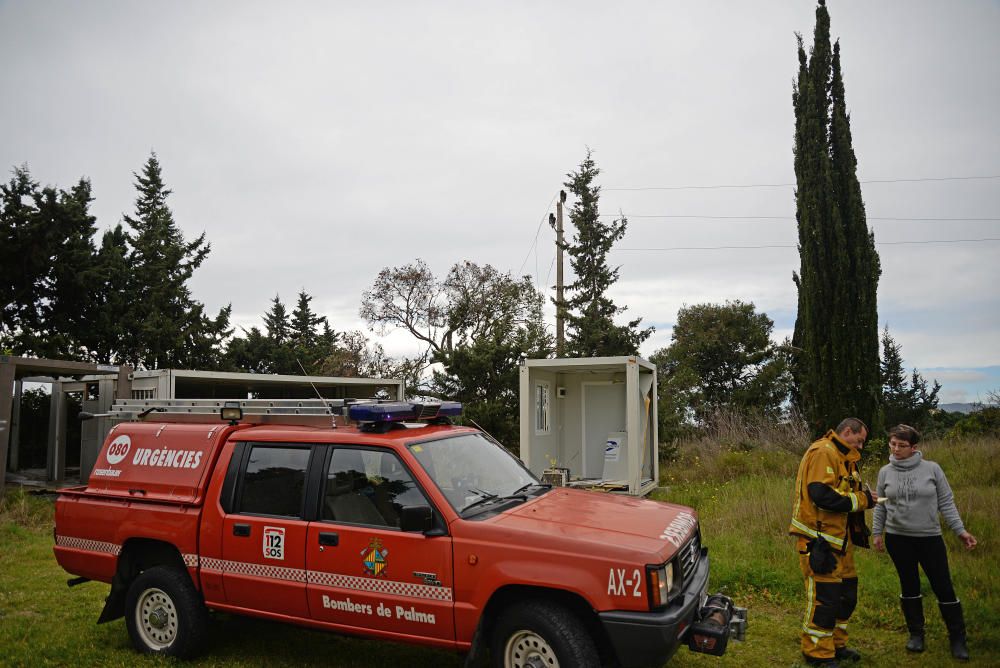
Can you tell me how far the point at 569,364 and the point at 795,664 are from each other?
749cm

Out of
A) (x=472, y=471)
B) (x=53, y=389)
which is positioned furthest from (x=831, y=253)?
(x=53, y=389)

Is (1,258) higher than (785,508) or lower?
higher

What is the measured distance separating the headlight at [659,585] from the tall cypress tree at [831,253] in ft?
43.9

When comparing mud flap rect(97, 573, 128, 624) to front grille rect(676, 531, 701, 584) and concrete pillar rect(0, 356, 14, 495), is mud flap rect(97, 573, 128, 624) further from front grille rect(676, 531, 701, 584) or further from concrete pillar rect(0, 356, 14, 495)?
concrete pillar rect(0, 356, 14, 495)

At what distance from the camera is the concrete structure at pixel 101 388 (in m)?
12.7

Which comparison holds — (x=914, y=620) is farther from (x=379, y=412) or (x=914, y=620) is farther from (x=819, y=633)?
(x=379, y=412)

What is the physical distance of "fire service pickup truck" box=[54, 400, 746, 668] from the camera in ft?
13.8

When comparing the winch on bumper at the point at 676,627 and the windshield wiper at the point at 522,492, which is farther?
the windshield wiper at the point at 522,492

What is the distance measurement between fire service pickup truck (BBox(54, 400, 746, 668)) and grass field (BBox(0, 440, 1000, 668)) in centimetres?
60

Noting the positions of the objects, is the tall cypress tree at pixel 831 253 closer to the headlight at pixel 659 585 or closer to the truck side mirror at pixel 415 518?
the headlight at pixel 659 585

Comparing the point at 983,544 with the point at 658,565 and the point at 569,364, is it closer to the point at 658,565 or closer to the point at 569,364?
the point at 658,565

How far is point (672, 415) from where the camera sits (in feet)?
58.3

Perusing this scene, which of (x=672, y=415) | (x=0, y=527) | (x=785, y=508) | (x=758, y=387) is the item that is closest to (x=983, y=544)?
(x=785, y=508)

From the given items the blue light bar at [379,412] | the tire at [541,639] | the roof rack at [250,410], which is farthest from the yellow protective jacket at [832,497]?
the roof rack at [250,410]
